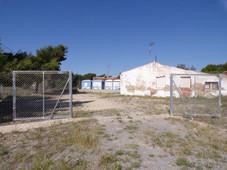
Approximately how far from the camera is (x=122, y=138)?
4.33m

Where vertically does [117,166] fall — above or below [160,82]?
below

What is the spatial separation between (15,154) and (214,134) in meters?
5.61

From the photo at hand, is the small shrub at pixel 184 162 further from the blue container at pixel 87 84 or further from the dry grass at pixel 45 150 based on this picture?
the blue container at pixel 87 84

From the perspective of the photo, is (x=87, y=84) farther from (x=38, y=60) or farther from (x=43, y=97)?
(x=43, y=97)

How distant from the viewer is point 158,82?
18609 mm

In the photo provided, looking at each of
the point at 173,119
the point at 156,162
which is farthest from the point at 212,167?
the point at 173,119

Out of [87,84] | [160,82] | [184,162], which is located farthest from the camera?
[87,84]

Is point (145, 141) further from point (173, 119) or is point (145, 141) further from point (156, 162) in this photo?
point (173, 119)

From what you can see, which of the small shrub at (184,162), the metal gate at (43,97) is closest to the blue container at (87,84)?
the metal gate at (43,97)

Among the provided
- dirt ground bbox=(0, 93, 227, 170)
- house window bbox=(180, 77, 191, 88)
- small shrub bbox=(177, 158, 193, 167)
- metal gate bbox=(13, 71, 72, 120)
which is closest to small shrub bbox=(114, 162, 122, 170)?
dirt ground bbox=(0, 93, 227, 170)

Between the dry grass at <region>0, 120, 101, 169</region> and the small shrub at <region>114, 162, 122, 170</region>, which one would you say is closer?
the small shrub at <region>114, 162, 122, 170</region>

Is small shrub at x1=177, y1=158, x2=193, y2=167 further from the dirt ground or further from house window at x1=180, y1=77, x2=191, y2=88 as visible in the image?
house window at x1=180, y1=77, x2=191, y2=88

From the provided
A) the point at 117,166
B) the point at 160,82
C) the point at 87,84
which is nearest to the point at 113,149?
the point at 117,166

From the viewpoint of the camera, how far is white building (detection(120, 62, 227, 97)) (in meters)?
17.4
